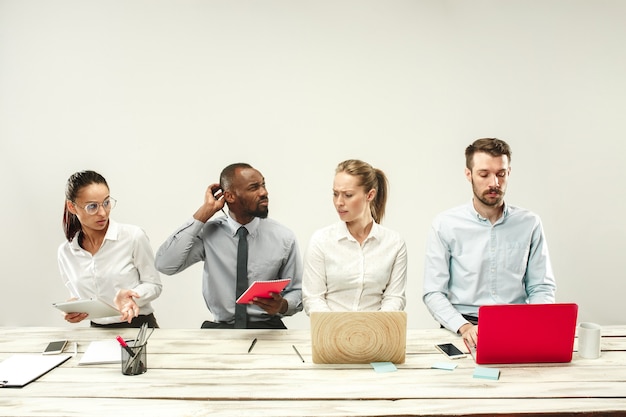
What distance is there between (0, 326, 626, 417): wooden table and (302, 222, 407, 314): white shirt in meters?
0.46

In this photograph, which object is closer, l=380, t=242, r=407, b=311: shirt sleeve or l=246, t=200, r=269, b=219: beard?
l=380, t=242, r=407, b=311: shirt sleeve

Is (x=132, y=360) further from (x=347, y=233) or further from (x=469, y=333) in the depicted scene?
(x=469, y=333)

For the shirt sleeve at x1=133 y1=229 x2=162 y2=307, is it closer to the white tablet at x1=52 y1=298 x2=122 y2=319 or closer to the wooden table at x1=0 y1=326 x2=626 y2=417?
the white tablet at x1=52 y1=298 x2=122 y2=319

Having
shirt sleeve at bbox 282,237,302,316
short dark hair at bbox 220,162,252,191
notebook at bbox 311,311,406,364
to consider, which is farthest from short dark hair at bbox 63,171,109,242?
notebook at bbox 311,311,406,364

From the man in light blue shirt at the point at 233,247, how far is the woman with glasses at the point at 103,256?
107 millimetres

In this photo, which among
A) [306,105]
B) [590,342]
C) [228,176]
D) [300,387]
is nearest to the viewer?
[300,387]

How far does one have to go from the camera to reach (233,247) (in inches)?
102

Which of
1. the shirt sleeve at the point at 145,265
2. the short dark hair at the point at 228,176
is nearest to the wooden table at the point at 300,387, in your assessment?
the shirt sleeve at the point at 145,265

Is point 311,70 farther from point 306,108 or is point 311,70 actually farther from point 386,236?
point 386,236

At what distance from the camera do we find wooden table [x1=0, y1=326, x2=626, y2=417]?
1421mm

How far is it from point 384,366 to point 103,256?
4.92 feet

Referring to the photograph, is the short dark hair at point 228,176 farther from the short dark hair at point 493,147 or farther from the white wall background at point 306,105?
the short dark hair at point 493,147

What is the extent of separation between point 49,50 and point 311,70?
69.7 inches

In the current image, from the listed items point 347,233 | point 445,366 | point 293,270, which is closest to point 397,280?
point 347,233
